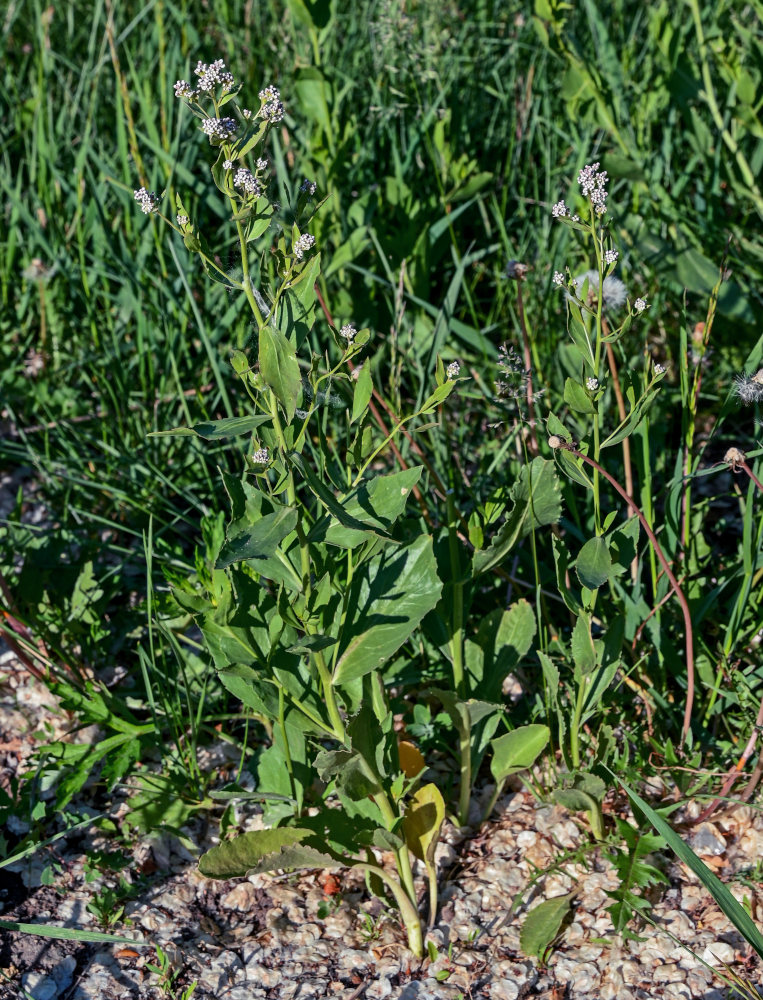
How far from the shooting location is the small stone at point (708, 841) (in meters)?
1.79

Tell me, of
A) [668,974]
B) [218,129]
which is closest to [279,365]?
→ [218,129]

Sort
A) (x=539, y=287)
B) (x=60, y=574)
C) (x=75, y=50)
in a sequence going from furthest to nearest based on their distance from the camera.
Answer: (x=75, y=50), (x=539, y=287), (x=60, y=574)

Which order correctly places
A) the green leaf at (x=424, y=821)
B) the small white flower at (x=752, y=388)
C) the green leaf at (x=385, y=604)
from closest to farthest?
the green leaf at (x=385, y=604) < the small white flower at (x=752, y=388) < the green leaf at (x=424, y=821)

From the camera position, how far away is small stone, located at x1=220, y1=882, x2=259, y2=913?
179cm

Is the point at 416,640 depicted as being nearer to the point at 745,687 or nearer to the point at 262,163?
the point at 745,687

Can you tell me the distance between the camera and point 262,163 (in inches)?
50.7

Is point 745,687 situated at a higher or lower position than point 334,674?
lower

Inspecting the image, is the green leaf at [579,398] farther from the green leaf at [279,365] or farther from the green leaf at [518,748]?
the green leaf at [518,748]

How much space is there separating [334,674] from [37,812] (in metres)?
0.72

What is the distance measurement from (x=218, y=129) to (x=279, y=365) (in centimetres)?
31

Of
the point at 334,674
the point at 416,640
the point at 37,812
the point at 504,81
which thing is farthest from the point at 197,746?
the point at 504,81

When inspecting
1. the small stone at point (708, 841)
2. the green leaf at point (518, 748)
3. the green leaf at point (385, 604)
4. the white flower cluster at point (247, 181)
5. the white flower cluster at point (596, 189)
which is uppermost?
the white flower cluster at point (247, 181)

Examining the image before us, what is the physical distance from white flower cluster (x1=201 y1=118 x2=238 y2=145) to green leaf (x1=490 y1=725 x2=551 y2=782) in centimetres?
108

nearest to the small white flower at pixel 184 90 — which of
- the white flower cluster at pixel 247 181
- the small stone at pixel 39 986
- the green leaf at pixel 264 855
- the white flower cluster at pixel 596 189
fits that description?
the white flower cluster at pixel 247 181
